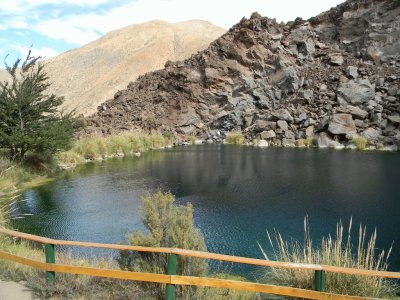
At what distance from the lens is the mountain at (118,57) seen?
116812mm

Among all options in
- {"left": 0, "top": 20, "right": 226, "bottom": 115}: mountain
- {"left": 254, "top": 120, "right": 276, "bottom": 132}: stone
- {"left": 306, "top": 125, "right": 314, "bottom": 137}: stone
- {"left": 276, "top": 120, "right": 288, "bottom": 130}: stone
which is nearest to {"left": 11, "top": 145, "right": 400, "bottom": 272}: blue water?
{"left": 306, "top": 125, "right": 314, "bottom": 137}: stone

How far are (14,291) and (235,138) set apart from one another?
48.2 m

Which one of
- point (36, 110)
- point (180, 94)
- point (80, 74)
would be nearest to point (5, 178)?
point (36, 110)

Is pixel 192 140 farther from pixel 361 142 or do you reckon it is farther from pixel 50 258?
pixel 50 258

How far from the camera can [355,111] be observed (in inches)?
1845

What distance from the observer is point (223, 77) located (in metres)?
62.4

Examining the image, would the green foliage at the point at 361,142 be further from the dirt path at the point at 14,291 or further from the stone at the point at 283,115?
the dirt path at the point at 14,291

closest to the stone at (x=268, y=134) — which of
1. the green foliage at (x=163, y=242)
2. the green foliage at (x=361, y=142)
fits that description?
the green foliage at (x=361, y=142)

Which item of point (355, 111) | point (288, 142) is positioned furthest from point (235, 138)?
point (355, 111)

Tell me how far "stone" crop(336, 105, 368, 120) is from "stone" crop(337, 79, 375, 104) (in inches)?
60.5

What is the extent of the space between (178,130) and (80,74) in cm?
9325

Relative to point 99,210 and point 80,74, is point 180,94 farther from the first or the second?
point 80,74

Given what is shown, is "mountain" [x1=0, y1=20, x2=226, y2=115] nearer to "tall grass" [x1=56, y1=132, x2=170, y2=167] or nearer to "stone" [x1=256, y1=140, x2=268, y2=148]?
"tall grass" [x1=56, y1=132, x2=170, y2=167]

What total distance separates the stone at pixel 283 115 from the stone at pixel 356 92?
616 cm
